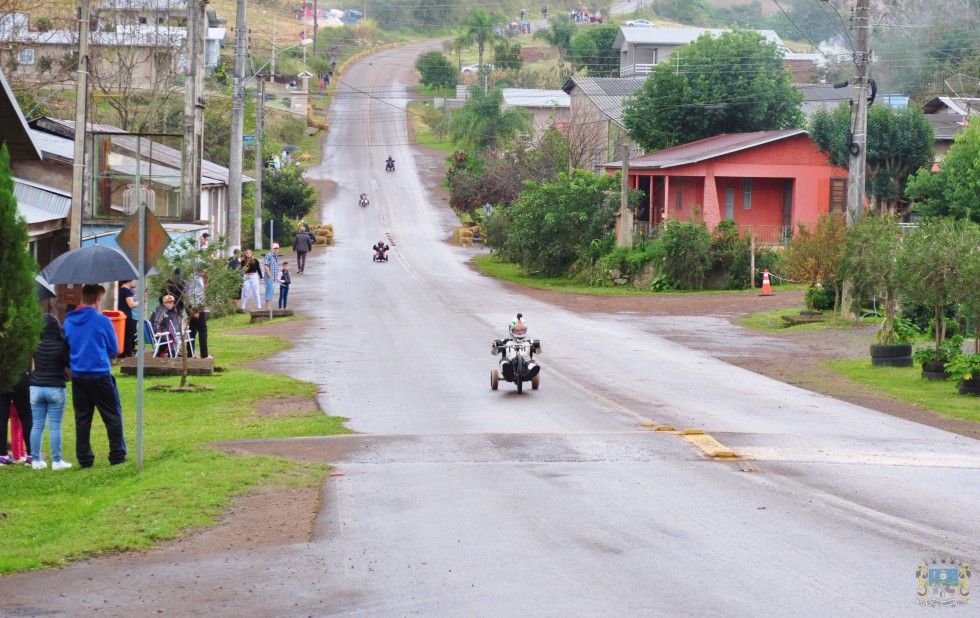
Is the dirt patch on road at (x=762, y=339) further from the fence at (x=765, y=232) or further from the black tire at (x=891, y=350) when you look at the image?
the fence at (x=765, y=232)

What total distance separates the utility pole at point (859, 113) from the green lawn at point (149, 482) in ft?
56.8

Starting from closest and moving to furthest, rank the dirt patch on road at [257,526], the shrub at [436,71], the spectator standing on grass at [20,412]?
the dirt patch on road at [257,526] < the spectator standing on grass at [20,412] < the shrub at [436,71]

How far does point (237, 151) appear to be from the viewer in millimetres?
37875

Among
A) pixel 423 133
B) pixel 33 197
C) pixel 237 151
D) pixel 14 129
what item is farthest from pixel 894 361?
pixel 423 133

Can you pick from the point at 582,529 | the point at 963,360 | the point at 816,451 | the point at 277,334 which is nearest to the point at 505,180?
the point at 277,334

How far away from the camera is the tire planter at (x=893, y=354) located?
79.0 feet

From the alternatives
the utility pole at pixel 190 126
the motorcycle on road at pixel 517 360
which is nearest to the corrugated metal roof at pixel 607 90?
the utility pole at pixel 190 126

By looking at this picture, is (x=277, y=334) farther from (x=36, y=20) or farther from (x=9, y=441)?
(x=36, y=20)

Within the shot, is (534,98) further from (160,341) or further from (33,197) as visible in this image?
(160,341)

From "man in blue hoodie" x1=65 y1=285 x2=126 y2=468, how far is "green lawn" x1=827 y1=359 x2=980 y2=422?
1162 centimetres

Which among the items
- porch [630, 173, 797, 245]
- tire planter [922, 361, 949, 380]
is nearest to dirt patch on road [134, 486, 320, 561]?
tire planter [922, 361, 949, 380]

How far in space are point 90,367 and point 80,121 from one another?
9.87 meters

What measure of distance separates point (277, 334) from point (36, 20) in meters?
56.3

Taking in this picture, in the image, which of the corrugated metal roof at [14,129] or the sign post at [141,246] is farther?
the corrugated metal roof at [14,129]
